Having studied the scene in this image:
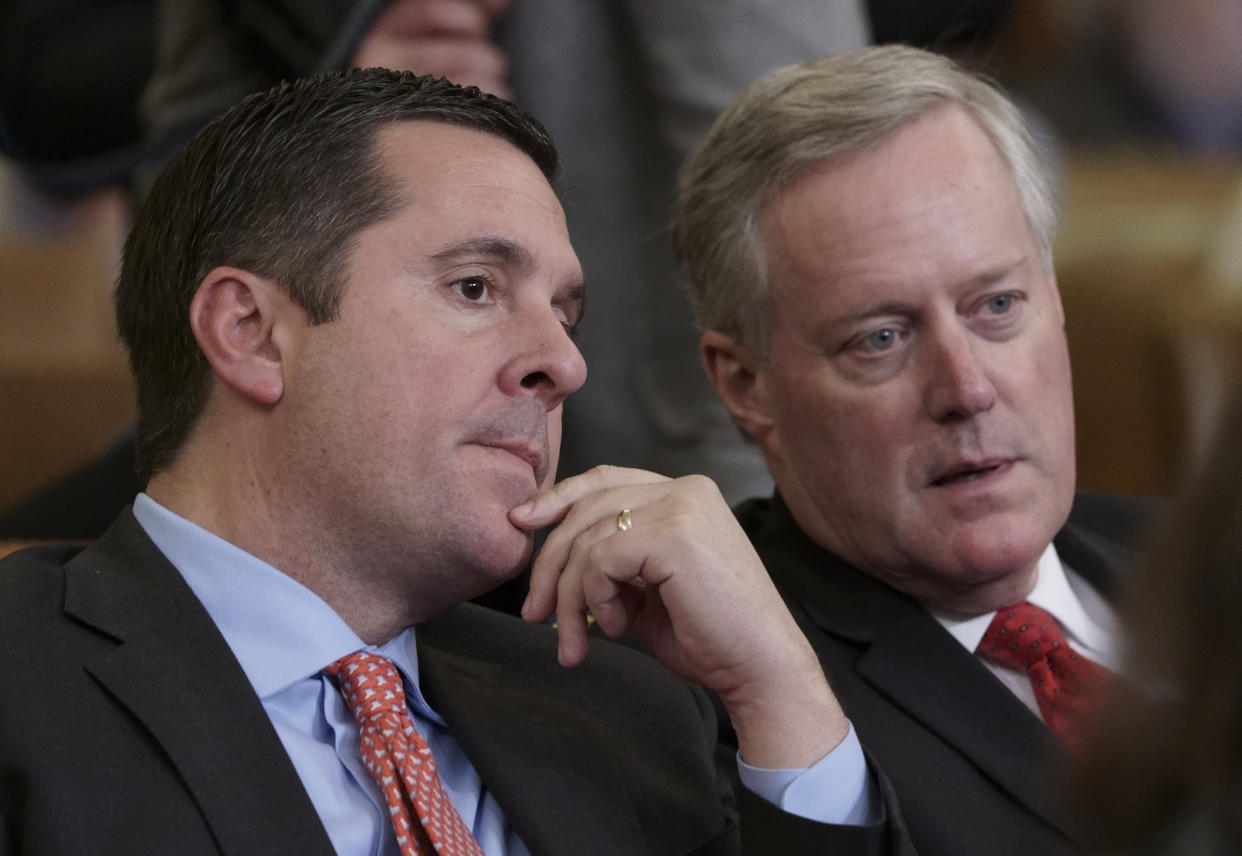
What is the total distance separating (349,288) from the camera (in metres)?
1.59

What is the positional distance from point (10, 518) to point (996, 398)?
1575 mm

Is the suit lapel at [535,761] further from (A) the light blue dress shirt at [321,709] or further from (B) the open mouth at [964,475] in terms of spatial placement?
(B) the open mouth at [964,475]

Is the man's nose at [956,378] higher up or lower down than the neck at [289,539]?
higher up

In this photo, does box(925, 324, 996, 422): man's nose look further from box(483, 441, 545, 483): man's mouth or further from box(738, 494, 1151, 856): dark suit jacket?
box(483, 441, 545, 483): man's mouth

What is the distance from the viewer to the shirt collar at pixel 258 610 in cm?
149

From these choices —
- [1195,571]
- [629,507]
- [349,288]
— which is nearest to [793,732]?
[629,507]

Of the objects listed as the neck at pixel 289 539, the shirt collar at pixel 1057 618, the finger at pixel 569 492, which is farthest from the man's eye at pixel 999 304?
the neck at pixel 289 539

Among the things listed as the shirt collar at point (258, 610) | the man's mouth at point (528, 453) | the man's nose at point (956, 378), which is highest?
the man's nose at point (956, 378)

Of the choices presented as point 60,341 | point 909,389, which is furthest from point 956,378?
point 60,341

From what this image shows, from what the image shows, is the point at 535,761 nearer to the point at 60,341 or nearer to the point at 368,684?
the point at 368,684

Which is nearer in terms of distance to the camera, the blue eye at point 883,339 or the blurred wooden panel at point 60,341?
the blue eye at point 883,339

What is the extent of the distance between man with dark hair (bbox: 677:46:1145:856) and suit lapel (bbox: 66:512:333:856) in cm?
72

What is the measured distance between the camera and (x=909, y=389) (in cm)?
197

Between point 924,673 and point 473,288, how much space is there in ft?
2.29
